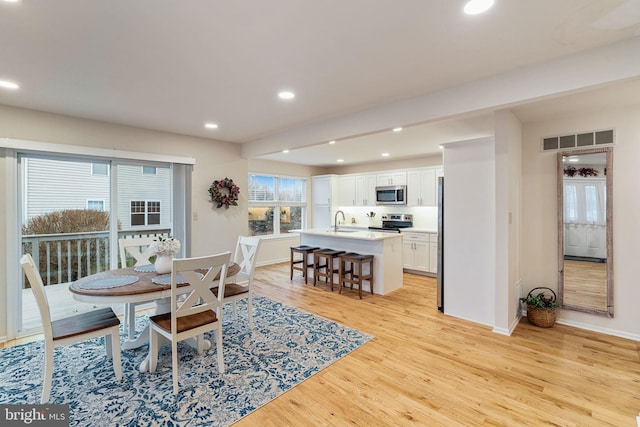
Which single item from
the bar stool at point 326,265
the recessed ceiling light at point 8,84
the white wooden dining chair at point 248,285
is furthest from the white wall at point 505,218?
the recessed ceiling light at point 8,84

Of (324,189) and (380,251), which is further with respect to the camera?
(324,189)

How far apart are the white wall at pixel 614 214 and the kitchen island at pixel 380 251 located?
177 centimetres

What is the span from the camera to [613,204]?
314 cm

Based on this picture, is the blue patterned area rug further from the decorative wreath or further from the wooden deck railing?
the decorative wreath

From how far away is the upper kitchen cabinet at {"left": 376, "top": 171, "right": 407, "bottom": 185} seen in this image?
6613 mm

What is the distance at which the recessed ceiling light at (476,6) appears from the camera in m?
1.60

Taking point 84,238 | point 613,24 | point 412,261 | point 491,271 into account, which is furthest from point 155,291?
point 412,261

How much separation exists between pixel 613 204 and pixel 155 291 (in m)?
4.60

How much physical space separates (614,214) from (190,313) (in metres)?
4.34

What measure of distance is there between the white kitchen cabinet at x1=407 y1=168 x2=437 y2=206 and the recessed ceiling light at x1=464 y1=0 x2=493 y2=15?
469 cm

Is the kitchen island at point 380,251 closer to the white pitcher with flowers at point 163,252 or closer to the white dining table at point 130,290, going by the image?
the white dining table at point 130,290

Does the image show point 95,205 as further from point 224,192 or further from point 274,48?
point 274,48

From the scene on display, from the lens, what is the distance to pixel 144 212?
4.24 metres

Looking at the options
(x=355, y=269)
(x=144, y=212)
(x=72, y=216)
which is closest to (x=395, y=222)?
(x=355, y=269)
